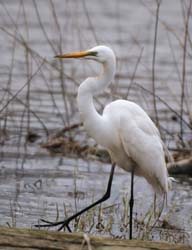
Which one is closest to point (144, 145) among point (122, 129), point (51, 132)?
point (122, 129)

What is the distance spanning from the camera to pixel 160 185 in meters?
6.17

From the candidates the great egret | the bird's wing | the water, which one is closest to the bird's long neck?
the great egret

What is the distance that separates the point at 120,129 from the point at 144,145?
0.79ft

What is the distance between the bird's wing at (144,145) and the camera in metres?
5.77

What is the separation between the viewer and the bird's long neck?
536 centimetres

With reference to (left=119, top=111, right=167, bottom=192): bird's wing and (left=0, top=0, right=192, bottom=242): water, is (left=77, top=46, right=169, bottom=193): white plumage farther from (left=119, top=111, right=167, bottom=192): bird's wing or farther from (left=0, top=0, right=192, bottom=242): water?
(left=0, top=0, right=192, bottom=242): water

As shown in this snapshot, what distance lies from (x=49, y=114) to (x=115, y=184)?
2881 mm

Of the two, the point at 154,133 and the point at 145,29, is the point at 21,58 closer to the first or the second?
the point at 145,29

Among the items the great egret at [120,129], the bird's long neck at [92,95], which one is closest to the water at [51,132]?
the great egret at [120,129]

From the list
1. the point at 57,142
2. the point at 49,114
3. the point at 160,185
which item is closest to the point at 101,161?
the point at 57,142

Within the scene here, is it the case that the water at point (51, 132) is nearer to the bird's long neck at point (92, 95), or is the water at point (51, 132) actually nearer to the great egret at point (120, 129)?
the great egret at point (120, 129)

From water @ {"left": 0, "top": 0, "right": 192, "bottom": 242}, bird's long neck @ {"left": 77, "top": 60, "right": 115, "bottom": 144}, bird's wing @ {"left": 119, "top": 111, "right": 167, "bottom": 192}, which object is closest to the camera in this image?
bird's long neck @ {"left": 77, "top": 60, "right": 115, "bottom": 144}

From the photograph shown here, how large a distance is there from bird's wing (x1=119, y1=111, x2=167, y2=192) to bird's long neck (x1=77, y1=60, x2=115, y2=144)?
0.26 meters

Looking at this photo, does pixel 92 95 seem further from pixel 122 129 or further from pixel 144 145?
pixel 144 145
